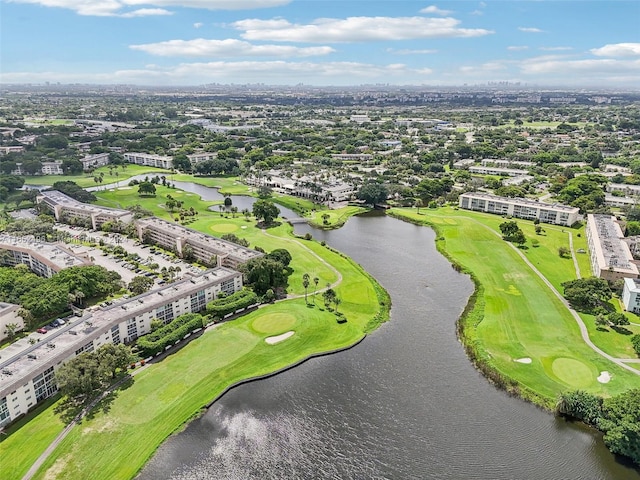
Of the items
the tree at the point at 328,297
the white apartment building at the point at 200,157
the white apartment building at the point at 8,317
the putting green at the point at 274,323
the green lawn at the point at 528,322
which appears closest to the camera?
the green lawn at the point at 528,322

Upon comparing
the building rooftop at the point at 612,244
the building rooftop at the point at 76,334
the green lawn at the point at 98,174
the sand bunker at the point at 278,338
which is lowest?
the sand bunker at the point at 278,338

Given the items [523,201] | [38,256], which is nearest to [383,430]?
[38,256]

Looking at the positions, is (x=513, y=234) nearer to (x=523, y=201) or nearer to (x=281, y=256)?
(x=523, y=201)

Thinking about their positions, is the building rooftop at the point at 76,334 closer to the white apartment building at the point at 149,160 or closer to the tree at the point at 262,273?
the tree at the point at 262,273

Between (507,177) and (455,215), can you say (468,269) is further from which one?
(507,177)

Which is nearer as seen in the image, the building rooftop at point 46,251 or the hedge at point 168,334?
the hedge at point 168,334

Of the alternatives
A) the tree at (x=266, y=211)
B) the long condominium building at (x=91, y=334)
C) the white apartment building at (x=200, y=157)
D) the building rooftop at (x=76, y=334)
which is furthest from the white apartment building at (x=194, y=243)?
the white apartment building at (x=200, y=157)
